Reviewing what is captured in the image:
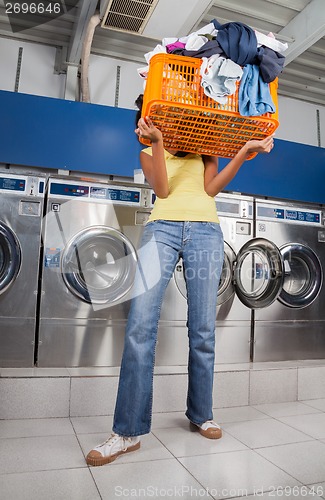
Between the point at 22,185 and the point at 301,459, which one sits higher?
the point at 22,185


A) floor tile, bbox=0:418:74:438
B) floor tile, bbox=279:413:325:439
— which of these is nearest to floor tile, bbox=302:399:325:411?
floor tile, bbox=279:413:325:439

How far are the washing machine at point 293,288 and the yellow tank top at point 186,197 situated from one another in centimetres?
156

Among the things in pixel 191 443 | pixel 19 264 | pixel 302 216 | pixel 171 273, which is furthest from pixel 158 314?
pixel 302 216

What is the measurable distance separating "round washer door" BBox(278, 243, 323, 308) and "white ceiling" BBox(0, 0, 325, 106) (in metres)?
1.89

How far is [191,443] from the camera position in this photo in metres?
1.83

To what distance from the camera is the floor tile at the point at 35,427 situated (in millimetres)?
1936

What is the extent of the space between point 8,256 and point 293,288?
7.61 feet

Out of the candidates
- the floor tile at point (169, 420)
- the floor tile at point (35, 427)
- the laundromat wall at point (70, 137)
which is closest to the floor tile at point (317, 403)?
the floor tile at point (169, 420)

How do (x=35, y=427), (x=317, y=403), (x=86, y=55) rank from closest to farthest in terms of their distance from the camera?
(x=35, y=427), (x=317, y=403), (x=86, y=55)

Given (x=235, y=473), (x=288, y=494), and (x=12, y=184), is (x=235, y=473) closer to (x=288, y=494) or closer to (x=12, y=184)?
(x=288, y=494)

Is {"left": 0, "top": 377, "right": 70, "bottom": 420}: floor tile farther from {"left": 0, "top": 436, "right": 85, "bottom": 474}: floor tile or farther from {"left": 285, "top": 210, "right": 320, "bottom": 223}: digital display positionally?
{"left": 285, "top": 210, "right": 320, "bottom": 223}: digital display

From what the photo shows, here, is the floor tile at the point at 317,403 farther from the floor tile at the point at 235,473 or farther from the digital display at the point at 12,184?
the digital display at the point at 12,184

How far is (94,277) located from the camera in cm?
277

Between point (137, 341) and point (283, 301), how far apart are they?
6.39 ft
